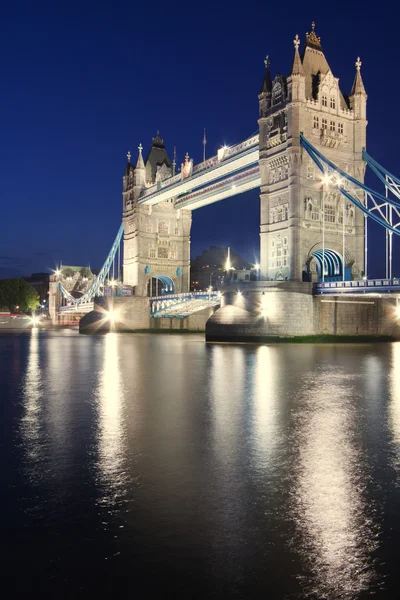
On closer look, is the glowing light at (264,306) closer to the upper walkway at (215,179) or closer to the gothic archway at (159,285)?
the upper walkway at (215,179)

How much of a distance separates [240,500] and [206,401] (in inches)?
251

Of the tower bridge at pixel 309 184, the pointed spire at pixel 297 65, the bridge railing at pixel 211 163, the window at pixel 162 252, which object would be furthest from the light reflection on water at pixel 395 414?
the window at pixel 162 252

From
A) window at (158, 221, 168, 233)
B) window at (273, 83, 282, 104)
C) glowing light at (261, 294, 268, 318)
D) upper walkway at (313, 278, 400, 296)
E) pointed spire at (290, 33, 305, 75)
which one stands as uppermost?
pointed spire at (290, 33, 305, 75)

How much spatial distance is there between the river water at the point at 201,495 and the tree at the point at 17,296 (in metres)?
90.7

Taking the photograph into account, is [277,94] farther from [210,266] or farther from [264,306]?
[210,266]

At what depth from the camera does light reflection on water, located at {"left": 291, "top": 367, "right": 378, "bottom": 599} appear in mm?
3957

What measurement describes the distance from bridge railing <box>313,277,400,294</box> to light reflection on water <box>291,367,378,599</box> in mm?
21565

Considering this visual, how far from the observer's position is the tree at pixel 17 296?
9806 cm

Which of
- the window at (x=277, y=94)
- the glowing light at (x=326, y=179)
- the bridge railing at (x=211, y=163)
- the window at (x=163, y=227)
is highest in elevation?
the window at (x=277, y=94)

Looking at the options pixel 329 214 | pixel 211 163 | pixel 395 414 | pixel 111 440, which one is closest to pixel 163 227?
pixel 211 163

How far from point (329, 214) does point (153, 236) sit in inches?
1072

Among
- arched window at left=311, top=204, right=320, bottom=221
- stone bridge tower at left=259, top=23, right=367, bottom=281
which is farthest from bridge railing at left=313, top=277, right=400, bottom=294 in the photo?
arched window at left=311, top=204, right=320, bottom=221

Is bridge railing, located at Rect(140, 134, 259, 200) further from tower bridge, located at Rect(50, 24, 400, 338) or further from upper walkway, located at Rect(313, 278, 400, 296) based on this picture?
upper walkway, located at Rect(313, 278, 400, 296)

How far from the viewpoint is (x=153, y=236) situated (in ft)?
204
